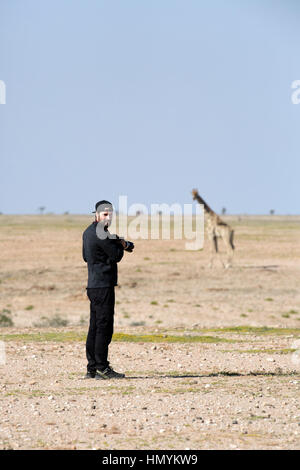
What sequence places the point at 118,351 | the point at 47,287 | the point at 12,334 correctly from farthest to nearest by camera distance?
the point at 47,287 → the point at 12,334 → the point at 118,351

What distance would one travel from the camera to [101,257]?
9906 millimetres

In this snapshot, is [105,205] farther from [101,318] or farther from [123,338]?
[123,338]

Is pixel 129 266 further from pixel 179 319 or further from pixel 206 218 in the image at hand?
pixel 179 319

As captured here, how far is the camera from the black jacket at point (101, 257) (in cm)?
981

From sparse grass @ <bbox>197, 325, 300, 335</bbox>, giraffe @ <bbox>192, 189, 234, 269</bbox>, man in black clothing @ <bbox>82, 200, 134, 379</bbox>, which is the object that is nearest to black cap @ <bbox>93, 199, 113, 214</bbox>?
man in black clothing @ <bbox>82, 200, 134, 379</bbox>

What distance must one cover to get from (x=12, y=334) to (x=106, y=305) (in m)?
4.76

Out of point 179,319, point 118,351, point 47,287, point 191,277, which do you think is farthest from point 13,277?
point 118,351

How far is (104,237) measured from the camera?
32.2 feet

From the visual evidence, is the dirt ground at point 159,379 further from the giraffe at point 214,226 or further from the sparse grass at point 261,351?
the giraffe at point 214,226

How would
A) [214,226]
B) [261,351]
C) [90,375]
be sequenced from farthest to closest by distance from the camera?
[214,226], [261,351], [90,375]

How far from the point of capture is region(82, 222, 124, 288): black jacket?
9812 mm

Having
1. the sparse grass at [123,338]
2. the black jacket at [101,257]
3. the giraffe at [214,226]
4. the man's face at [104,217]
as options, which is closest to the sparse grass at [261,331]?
the sparse grass at [123,338]

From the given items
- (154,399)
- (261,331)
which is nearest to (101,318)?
(154,399)

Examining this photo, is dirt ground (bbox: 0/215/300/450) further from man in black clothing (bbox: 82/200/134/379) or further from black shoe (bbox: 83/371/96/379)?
man in black clothing (bbox: 82/200/134/379)
